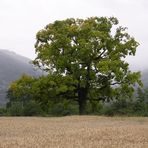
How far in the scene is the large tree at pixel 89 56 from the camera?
159 feet

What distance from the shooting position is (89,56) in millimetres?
48875

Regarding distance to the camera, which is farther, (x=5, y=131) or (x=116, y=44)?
(x=116, y=44)

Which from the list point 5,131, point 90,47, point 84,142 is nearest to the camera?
point 84,142

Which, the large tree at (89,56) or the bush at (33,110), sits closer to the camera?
the large tree at (89,56)

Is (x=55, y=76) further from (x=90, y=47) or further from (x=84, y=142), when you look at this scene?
(x=84, y=142)

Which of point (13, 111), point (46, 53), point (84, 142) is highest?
point (46, 53)

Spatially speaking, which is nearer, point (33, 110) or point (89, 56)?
point (89, 56)

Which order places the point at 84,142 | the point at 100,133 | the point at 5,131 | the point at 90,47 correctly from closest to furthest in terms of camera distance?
the point at 84,142 < the point at 100,133 < the point at 5,131 < the point at 90,47

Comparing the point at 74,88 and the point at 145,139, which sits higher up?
the point at 74,88

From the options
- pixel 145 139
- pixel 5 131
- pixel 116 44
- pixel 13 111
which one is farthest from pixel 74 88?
pixel 145 139

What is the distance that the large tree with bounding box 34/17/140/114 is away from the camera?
48.3 metres

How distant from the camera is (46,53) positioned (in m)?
49.6

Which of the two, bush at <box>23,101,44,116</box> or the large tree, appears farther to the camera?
bush at <box>23,101,44,116</box>

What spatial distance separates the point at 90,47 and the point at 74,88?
14.4 ft
